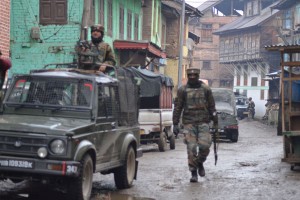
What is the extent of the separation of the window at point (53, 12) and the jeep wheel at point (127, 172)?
518 inches

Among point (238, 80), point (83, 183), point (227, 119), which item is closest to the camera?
point (83, 183)

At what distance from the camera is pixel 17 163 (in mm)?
7785

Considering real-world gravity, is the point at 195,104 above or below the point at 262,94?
above

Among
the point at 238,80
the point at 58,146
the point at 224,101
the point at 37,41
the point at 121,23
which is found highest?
the point at 121,23

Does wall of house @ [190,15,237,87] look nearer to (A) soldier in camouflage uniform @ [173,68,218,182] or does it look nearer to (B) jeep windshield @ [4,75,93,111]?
(A) soldier in camouflage uniform @ [173,68,218,182]

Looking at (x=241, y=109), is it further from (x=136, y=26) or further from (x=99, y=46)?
(x=99, y=46)

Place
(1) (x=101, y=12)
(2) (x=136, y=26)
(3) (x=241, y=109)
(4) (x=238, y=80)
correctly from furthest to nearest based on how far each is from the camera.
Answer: (4) (x=238, y=80) → (3) (x=241, y=109) → (2) (x=136, y=26) → (1) (x=101, y=12)

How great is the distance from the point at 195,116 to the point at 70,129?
383cm

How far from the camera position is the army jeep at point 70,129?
7801mm

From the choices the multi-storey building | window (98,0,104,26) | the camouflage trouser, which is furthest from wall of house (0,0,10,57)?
the multi-storey building

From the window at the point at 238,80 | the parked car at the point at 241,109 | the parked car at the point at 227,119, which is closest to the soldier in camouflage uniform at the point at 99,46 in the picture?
the parked car at the point at 227,119

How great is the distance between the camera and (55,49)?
23125 millimetres

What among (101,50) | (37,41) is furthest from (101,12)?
(101,50)

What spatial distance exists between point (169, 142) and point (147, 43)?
5766 mm
